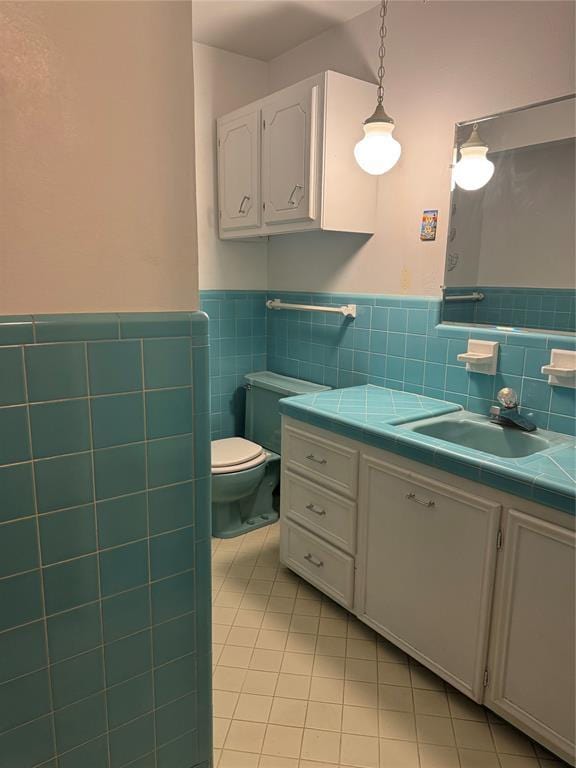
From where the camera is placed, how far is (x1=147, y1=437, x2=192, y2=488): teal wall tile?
1.11m

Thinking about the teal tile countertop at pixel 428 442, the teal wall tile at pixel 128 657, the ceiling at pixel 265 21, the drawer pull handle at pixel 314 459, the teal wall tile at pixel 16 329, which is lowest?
the teal wall tile at pixel 128 657

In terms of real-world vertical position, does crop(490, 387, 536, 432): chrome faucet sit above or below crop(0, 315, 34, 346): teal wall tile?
below

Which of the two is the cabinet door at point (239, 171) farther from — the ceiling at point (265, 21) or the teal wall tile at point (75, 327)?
the teal wall tile at point (75, 327)

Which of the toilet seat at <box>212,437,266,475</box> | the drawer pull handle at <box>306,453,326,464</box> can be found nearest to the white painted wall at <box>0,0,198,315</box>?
the drawer pull handle at <box>306,453,326,464</box>

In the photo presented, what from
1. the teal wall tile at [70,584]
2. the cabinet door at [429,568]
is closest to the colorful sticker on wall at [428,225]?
the cabinet door at [429,568]

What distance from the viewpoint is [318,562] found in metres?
2.20

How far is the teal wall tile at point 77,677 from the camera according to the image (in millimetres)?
1055

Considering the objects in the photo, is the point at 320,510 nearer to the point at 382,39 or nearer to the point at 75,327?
the point at 75,327

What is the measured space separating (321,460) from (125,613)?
1.11 m

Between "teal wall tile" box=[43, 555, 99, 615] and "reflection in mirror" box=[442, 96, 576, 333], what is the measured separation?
170 centimetres

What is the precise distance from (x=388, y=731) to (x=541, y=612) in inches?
24.6

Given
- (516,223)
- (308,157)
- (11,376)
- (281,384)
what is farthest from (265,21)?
(11,376)

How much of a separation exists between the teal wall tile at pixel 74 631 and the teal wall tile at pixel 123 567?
48 millimetres

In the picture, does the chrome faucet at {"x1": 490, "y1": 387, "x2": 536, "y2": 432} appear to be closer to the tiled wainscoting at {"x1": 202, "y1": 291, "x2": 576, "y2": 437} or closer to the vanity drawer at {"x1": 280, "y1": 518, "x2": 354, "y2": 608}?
the tiled wainscoting at {"x1": 202, "y1": 291, "x2": 576, "y2": 437}
